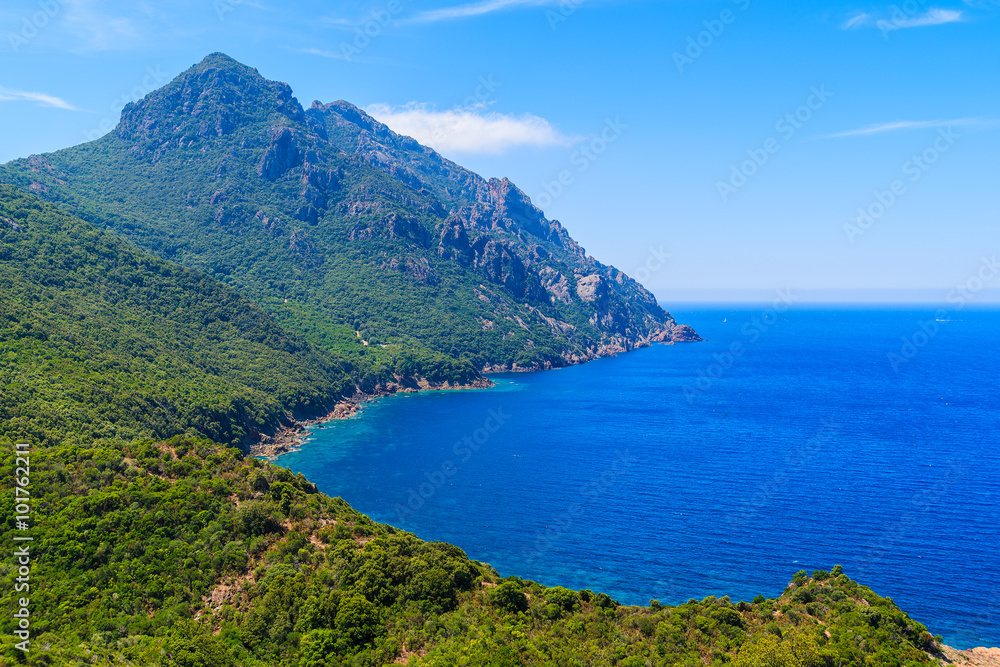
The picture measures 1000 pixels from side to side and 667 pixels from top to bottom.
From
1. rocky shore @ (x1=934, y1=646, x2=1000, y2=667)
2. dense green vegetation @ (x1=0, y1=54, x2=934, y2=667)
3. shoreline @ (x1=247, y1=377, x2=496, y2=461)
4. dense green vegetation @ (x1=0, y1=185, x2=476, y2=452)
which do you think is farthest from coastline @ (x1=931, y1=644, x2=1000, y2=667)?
shoreline @ (x1=247, y1=377, x2=496, y2=461)

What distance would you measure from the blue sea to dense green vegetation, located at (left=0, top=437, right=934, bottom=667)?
21.9 m

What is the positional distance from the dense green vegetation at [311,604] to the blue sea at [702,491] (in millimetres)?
21946

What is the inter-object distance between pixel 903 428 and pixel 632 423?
69.3 metres

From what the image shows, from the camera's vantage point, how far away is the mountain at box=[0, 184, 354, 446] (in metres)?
97.4

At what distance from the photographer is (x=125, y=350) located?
131875 mm

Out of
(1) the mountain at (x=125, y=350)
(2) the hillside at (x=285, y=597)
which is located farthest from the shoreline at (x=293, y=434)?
(2) the hillside at (x=285, y=597)

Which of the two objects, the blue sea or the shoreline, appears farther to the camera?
the shoreline

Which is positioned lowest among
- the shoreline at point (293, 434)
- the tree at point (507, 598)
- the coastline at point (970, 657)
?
the shoreline at point (293, 434)

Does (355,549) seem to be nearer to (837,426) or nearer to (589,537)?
(589,537)

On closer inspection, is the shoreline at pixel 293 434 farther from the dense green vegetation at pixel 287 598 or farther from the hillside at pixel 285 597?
the hillside at pixel 285 597

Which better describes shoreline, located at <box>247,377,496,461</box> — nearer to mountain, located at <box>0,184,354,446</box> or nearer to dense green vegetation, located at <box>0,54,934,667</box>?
mountain, located at <box>0,184,354,446</box>

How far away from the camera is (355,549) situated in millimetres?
51688

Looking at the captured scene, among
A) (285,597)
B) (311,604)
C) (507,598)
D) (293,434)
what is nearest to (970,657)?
(507,598)

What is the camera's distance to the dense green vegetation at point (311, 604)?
133ft
